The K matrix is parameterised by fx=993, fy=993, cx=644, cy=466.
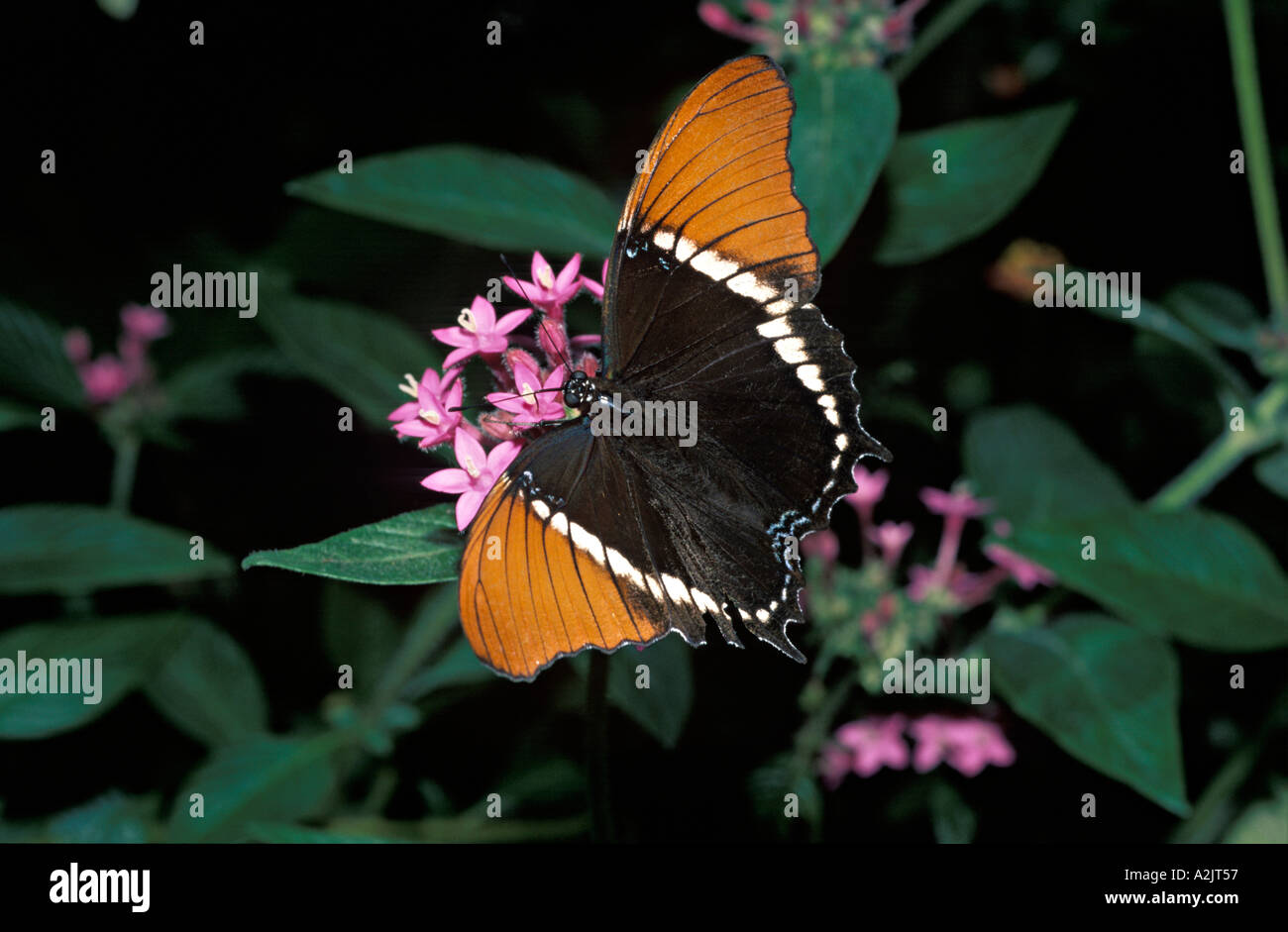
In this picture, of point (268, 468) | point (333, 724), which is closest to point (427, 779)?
point (333, 724)

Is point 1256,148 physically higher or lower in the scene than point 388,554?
higher

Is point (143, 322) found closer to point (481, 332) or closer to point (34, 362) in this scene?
point (34, 362)

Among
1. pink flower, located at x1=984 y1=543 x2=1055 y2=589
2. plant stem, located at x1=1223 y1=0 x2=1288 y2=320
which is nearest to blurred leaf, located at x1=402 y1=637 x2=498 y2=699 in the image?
pink flower, located at x1=984 y1=543 x2=1055 y2=589

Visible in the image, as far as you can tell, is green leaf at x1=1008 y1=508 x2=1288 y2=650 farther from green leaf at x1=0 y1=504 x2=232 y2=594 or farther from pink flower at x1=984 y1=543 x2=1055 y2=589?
green leaf at x1=0 y1=504 x2=232 y2=594

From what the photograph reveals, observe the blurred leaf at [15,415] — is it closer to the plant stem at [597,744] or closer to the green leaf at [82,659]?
the green leaf at [82,659]

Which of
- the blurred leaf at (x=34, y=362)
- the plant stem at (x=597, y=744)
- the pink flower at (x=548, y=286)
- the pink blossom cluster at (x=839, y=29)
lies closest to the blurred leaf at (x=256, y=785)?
the plant stem at (x=597, y=744)

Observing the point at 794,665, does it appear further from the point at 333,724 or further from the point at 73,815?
the point at 73,815

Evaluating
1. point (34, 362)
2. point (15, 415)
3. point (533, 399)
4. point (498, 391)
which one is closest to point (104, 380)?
point (34, 362)
